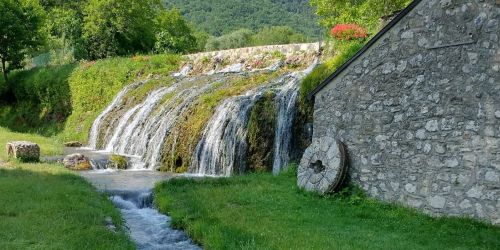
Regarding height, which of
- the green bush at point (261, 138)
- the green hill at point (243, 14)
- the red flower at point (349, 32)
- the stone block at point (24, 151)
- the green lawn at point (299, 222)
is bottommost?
the green lawn at point (299, 222)

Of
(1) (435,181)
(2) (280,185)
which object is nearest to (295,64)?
(2) (280,185)

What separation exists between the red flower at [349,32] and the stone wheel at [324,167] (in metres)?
4.40

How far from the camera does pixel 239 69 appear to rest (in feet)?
69.3

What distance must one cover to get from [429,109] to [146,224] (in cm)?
526

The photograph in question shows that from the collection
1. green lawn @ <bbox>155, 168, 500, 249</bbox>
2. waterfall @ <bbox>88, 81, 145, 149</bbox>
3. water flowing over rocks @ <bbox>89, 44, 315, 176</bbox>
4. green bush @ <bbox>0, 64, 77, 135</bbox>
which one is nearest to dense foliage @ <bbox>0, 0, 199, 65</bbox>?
green bush @ <bbox>0, 64, 77, 135</bbox>

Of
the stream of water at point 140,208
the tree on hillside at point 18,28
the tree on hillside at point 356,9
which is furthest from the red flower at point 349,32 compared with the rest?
the tree on hillside at point 18,28

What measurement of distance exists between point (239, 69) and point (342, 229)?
14.1 metres

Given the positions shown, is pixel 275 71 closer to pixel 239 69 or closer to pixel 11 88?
pixel 239 69

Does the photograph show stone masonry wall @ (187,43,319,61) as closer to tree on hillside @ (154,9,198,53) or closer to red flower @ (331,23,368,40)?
red flower @ (331,23,368,40)

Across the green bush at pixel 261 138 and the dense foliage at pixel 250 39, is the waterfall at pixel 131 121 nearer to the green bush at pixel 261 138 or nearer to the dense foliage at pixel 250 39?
the green bush at pixel 261 138

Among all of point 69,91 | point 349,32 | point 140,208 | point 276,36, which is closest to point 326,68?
point 349,32

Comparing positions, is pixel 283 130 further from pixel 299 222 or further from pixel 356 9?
pixel 356 9

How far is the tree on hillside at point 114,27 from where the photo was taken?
30234 mm

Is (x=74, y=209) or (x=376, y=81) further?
(x=376, y=81)
